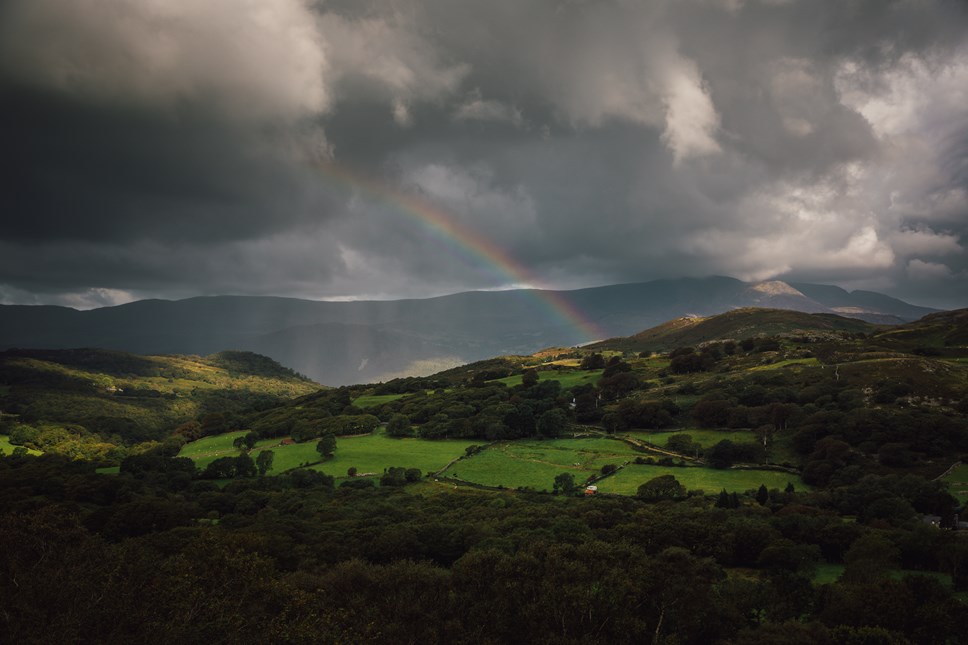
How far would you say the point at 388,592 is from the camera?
2794cm

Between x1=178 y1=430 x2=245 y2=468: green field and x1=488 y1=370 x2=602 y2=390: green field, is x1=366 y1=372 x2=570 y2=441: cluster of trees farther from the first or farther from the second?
x1=178 y1=430 x2=245 y2=468: green field

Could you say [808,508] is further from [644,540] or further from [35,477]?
[35,477]

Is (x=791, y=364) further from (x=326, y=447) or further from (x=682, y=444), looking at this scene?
(x=326, y=447)

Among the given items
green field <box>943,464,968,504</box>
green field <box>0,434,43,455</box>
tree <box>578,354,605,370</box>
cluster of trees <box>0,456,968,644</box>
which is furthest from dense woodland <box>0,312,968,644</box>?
tree <box>578,354,605,370</box>

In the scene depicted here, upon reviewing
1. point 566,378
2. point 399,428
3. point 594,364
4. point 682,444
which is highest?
point 594,364

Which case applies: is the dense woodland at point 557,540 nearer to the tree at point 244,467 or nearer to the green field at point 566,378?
the tree at point 244,467

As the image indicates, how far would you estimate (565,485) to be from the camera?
71875 millimetres

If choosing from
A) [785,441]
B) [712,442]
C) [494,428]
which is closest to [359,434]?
[494,428]

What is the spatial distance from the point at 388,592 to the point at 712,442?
243ft

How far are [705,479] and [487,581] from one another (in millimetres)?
54460

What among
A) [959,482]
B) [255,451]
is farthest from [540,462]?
[255,451]

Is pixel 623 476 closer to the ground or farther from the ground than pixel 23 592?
closer to the ground

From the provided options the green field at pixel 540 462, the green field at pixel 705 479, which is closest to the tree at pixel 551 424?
the green field at pixel 540 462

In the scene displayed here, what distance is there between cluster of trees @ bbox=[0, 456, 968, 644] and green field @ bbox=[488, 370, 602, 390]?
95440 millimetres
